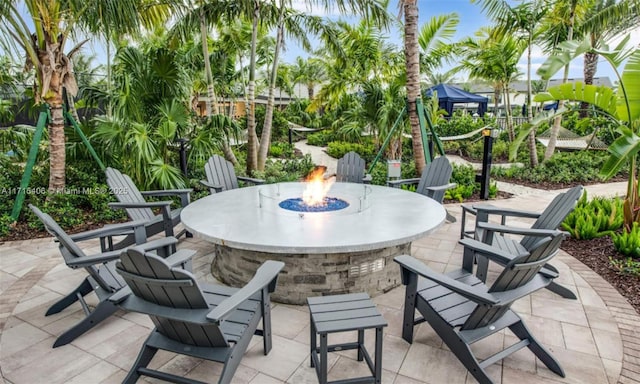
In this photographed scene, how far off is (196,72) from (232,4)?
375 centimetres

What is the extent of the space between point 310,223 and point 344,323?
1380 mm

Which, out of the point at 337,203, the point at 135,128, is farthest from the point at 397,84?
the point at 135,128

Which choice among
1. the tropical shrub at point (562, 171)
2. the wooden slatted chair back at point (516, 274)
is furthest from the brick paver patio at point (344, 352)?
the tropical shrub at point (562, 171)

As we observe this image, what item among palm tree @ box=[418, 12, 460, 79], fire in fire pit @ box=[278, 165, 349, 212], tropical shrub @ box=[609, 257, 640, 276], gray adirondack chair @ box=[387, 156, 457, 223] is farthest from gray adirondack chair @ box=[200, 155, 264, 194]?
palm tree @ box=[418, 12, 460, 79]

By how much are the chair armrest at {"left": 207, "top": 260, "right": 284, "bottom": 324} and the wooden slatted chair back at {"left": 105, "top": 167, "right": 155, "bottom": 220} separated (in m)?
2.18

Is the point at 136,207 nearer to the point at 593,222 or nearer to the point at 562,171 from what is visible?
the point at 593,222

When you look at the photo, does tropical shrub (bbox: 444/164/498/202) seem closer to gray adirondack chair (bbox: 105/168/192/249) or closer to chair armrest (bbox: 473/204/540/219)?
chair armrest (bbox: 473/204/540/219)

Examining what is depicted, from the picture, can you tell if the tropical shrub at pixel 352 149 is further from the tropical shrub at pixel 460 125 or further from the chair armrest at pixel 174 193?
the chair armrest at pixel 174 193

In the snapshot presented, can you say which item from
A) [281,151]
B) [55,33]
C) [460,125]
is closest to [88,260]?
[55,33]

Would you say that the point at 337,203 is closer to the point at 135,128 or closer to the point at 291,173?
the point at 135,128

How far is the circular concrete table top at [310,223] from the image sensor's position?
2.65 meters

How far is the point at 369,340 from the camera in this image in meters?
2.46

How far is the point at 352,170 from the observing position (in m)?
5.51

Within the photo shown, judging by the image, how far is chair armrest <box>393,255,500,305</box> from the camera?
6.13 ft
